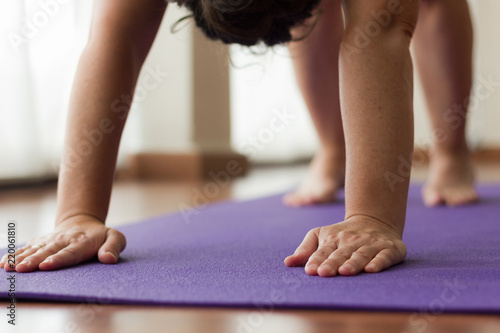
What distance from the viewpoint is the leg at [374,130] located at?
80 centimetres

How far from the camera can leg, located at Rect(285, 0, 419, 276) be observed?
0.80m

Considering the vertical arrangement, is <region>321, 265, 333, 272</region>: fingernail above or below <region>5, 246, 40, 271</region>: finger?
above

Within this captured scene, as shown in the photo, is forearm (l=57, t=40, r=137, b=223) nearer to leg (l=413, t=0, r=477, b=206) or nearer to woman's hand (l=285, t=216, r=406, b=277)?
woman's hand (l=285, t=216, r=406, b=277)

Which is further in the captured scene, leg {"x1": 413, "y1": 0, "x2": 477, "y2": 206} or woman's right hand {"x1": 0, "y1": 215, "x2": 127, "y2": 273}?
leg {"x1": 413, "y1": 0, "x2": 477, "y2": 206}

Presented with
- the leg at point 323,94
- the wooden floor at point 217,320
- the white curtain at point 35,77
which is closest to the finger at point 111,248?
the wooden floor at point 217,320

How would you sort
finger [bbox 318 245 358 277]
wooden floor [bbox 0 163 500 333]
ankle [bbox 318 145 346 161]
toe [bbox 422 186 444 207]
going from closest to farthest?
1. wooden floor [bbox 0 163 500 333]
2. finger [bbox 318 245 358 277]
3. toe [bbox 422 186 444 207]
4. ankle [bbox 318 145 346 161]

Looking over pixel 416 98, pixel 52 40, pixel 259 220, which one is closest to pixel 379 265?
pixel 259 220

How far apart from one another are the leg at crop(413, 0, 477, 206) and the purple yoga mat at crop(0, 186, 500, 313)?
1.21 ft

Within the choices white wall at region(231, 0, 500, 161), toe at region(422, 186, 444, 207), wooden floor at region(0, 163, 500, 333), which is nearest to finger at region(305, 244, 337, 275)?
wooden floor at region(0, 163, 500, 333)

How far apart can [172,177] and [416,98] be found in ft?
7.94

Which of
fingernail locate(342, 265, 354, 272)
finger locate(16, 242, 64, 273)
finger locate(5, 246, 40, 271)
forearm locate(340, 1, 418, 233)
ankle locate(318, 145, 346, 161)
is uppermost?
forearm locate(340, 1, 418, 233)


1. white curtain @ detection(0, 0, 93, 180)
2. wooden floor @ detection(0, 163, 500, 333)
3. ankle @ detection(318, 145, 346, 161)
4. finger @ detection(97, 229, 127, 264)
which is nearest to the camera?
wooden floor @ detection(0, 163, 500, 333)

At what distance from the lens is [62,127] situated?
227 centimetres

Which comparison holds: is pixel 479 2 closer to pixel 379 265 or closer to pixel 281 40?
pixel 281 40
